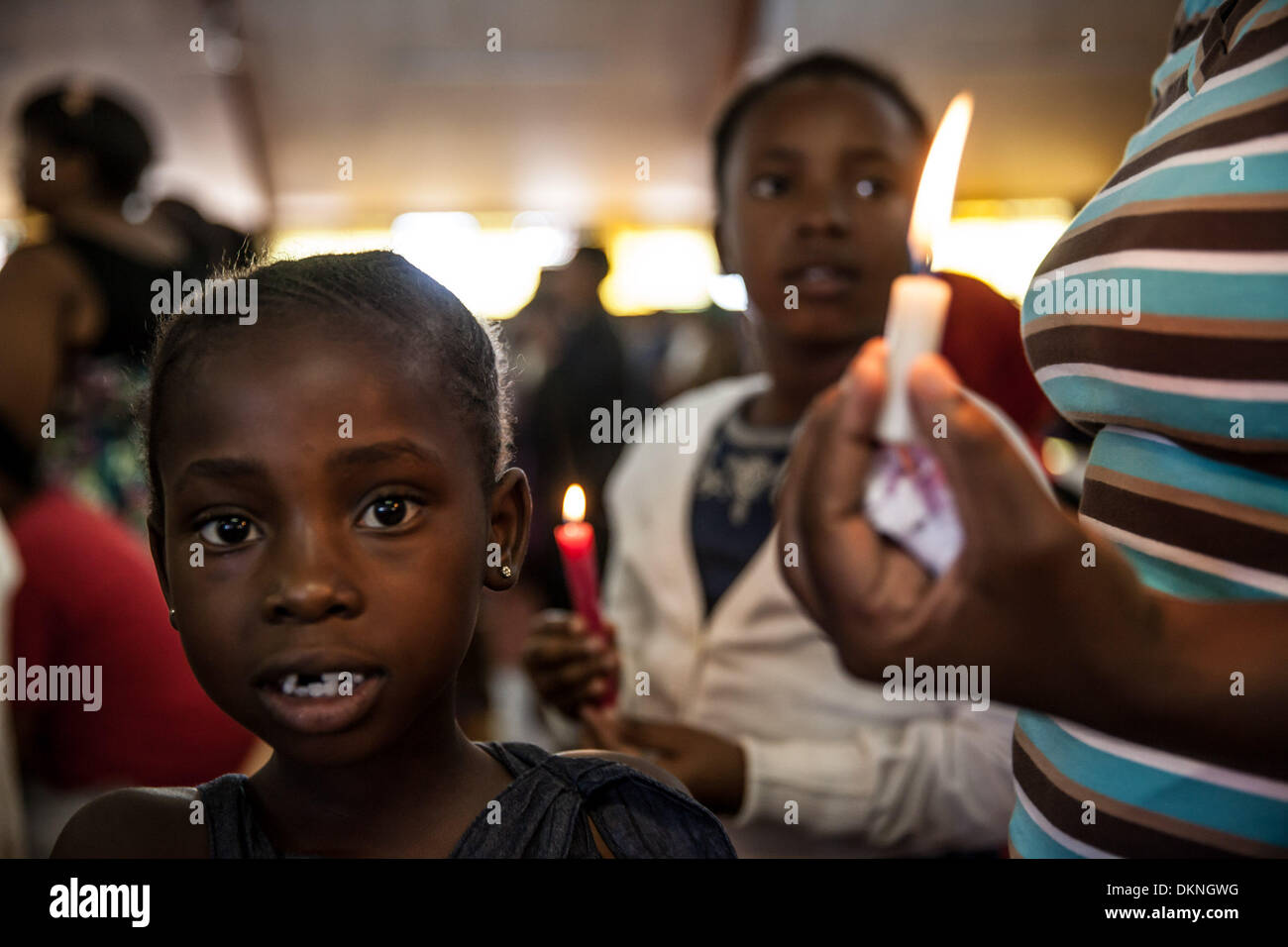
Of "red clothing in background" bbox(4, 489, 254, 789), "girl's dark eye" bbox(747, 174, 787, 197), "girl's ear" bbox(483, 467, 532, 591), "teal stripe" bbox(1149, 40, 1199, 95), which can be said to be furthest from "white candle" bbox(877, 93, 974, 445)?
"red clothing in background" bbox(4, 489, 254, 789)

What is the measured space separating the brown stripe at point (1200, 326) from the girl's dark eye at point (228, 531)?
521 mm

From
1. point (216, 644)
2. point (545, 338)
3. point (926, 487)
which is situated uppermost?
point (545, 338)

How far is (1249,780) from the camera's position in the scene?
0.54 meters

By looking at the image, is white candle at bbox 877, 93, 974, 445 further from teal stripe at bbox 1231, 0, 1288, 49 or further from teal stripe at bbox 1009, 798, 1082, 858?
teal stripe at bbox 1009, 798, 1082, 858

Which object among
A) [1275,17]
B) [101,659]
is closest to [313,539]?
[1275,17]

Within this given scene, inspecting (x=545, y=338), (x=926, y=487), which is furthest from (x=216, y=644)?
(x=545, y=338)

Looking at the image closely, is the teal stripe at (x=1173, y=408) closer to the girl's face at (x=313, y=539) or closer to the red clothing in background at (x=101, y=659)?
the girl's face at (x=313, y=539)

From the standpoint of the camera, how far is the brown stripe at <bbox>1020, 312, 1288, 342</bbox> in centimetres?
51

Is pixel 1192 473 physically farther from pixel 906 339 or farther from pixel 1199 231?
pixel 906 339

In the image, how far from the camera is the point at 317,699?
25.0 inches

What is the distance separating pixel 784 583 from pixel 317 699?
1.75ft

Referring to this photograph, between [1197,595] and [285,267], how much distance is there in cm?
61

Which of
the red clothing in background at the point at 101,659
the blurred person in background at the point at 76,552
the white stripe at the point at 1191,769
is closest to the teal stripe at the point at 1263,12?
the white stripe at the point at 1191,769
